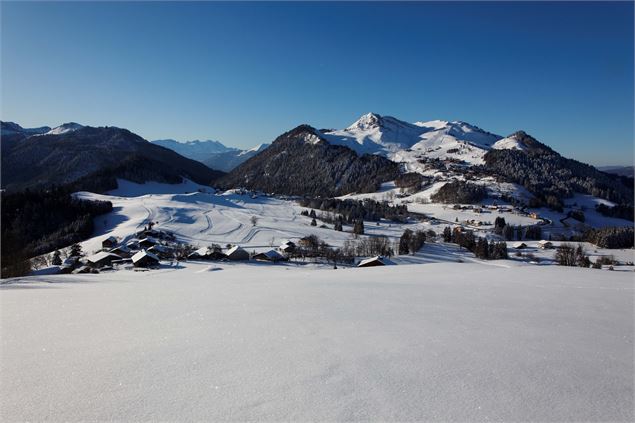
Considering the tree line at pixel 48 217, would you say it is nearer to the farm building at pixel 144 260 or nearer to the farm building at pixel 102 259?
the farm building at pixel 102 259

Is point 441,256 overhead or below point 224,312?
below

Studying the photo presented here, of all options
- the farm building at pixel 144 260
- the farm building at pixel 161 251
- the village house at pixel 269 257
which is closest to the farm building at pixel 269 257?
the village house at pixel 269 257

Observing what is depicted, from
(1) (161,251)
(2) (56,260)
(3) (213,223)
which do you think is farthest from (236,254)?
(3) (213,223)

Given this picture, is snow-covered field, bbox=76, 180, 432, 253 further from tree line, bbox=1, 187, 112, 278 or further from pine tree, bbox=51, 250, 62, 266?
pine tree, bbox=51, 250, 62, 266

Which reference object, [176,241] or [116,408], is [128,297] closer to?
[116,408]

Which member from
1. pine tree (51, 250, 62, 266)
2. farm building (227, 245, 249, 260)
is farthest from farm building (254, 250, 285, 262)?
pine tree (51, 250, 62, 266)

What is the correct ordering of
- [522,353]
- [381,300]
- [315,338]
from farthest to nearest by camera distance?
[381,300], [315,338], [522,353]

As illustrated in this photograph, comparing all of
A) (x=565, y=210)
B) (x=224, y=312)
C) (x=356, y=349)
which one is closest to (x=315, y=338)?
(x=356, y=349)
